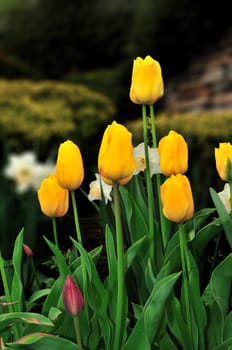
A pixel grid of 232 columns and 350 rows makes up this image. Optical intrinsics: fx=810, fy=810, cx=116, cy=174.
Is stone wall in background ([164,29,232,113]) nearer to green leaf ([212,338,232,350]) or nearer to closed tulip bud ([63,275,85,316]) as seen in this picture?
green leaf ([212,338,232,350])

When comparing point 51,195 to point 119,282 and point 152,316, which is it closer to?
point 119,282

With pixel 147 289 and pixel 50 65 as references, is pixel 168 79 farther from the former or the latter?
pixel 147 289

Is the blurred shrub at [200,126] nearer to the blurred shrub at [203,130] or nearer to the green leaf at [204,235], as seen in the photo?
the blurred shrub at [203,130]

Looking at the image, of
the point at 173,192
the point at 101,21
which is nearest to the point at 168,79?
the point at 101,21

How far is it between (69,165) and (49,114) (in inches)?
239

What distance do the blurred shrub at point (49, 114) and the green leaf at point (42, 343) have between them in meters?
5.46

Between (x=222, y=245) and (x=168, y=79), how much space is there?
8.54 meters

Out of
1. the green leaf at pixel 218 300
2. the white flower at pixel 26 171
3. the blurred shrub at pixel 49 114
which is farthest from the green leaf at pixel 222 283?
the blurred shrub at pixel 49 114

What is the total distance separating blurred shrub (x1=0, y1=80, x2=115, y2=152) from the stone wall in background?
4.99 ft

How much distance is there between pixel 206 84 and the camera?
33.6ft

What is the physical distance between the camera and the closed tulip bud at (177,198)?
1.65 m

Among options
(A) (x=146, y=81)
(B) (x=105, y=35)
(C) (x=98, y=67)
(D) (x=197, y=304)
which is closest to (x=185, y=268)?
(D) (x=197, y=304)

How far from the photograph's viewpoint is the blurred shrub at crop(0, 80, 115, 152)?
291 inches

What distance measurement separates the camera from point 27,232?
7.41 feet
